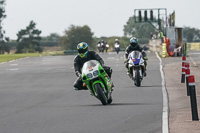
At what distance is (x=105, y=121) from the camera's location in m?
13.8

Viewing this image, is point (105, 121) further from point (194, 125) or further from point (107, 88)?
point (107, 88)

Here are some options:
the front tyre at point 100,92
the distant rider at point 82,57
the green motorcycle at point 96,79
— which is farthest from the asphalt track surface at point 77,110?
the distant rider at point 82,57

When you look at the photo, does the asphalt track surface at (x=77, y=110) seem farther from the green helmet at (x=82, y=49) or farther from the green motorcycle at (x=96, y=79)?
the green helmet at (x=82, y=49)

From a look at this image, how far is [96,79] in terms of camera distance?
672 inches

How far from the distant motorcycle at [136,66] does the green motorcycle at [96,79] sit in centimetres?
611

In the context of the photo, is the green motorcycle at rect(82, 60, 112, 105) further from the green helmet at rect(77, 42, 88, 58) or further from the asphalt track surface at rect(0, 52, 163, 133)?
the green helmet at rect(77, 42, 88, 58)

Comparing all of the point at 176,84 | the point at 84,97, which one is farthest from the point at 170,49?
the point at 84,97

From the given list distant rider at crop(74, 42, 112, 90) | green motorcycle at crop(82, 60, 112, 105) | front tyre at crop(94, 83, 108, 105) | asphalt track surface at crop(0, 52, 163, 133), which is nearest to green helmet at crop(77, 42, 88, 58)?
distant rider at crop(74, 42, 112, 90)

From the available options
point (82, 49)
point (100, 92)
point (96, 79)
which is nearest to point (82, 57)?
point (82, 49)

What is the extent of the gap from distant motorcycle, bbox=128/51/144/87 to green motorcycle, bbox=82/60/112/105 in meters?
A: 6.11

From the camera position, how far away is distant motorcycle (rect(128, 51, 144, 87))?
23453 mm

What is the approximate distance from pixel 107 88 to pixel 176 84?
7.35 meters

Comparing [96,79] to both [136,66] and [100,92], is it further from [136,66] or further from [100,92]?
[136,66]

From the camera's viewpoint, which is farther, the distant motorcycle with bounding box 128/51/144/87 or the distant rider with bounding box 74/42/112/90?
the distant motorcycle with bounding box 128/51/144/87
